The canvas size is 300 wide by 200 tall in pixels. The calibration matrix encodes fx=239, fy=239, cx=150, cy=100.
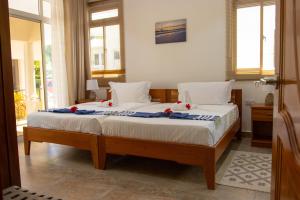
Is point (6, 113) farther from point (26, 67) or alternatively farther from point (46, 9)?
point (46, 9)

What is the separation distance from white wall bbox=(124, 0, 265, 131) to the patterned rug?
107cm

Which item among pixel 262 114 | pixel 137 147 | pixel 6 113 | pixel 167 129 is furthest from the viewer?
pixel 262 114

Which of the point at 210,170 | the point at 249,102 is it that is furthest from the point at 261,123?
the point at 210,170

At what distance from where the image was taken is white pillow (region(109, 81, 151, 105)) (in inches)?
165

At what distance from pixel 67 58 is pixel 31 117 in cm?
190

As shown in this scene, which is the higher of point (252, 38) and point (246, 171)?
point (252, 38)

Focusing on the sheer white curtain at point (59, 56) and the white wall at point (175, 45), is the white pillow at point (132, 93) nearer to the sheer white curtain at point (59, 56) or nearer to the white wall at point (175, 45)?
the white wall at point (175, 45)

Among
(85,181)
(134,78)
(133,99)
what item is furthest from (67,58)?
(85,181)

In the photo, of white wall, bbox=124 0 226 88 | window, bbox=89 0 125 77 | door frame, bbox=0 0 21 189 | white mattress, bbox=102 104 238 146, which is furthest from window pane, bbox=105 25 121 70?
door frame, bbox=0 0 21 189

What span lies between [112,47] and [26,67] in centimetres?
170

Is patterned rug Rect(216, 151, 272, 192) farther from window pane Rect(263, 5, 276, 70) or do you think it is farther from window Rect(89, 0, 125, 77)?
window Rect(89, 0, 125, 77)

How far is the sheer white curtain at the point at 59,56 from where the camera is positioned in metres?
4.61

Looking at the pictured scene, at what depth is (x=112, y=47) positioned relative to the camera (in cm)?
505

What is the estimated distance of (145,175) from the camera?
8.34 ft
